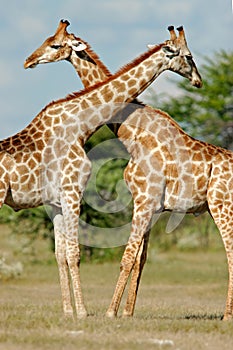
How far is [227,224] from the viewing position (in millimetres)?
10672

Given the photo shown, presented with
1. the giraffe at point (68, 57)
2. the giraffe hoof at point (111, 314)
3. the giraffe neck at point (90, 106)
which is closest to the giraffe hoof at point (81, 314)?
the giraffe hoof at point (111, 314)

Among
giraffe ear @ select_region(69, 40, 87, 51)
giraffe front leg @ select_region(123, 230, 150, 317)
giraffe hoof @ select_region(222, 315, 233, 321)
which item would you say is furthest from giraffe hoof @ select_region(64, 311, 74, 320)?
giraffe ear @ select_region(69, 40, 87, 51)

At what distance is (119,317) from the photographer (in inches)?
412

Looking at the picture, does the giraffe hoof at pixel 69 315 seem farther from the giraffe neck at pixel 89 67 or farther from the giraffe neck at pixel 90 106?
the giraffe neck at pixel 89 67

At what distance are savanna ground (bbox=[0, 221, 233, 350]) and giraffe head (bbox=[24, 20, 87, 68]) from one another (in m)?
3.59

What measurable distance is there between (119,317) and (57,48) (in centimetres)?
396

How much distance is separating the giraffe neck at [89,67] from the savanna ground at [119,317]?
3467 millimetres

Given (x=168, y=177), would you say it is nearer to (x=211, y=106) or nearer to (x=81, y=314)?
(x=81, y=314)

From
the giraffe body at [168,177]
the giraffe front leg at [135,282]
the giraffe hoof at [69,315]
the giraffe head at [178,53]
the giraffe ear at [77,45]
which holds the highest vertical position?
the giraffe ear at [77,45]

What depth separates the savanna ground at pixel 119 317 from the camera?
7.95 m

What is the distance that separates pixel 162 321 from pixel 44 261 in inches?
663

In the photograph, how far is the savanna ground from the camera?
7.95 meters

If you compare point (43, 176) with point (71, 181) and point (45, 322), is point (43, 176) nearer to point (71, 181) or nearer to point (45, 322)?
point (71, 181)

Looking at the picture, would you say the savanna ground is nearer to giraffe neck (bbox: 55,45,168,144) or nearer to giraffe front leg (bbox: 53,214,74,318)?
giraffe front leg (bbox: 53,214,74,318)
